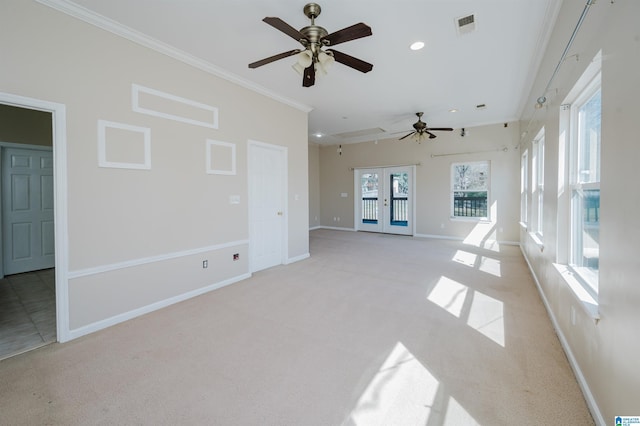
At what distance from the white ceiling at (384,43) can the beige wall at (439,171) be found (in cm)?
172

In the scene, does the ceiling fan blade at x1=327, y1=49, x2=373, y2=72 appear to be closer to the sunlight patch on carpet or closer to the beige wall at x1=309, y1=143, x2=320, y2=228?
the sunlight patch on carpet

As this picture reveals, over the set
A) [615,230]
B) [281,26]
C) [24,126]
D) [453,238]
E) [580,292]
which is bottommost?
[453,238]

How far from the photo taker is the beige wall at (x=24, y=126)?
4.18 metres

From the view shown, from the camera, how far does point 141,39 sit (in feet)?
9.29

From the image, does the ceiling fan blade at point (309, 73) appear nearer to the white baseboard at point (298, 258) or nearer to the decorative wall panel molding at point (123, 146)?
the decorative wall panel molding at point (123, 146)

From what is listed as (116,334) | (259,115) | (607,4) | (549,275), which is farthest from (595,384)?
(259,115)

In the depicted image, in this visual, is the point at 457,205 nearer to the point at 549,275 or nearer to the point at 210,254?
the point at 549,275

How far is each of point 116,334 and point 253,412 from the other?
5.74 ft

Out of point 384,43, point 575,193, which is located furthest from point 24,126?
point 575,193

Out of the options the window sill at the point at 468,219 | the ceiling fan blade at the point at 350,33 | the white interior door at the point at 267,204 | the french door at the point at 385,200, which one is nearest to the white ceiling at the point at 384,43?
the ceiling fan blade at the point at 350,33

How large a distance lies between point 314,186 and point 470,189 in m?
4.82

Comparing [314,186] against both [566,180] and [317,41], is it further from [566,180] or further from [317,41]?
[566,180]

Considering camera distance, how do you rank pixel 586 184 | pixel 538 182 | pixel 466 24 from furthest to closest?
pixel 538 182 → pixel 466 24 → pixel 586 184

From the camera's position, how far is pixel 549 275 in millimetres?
2830
